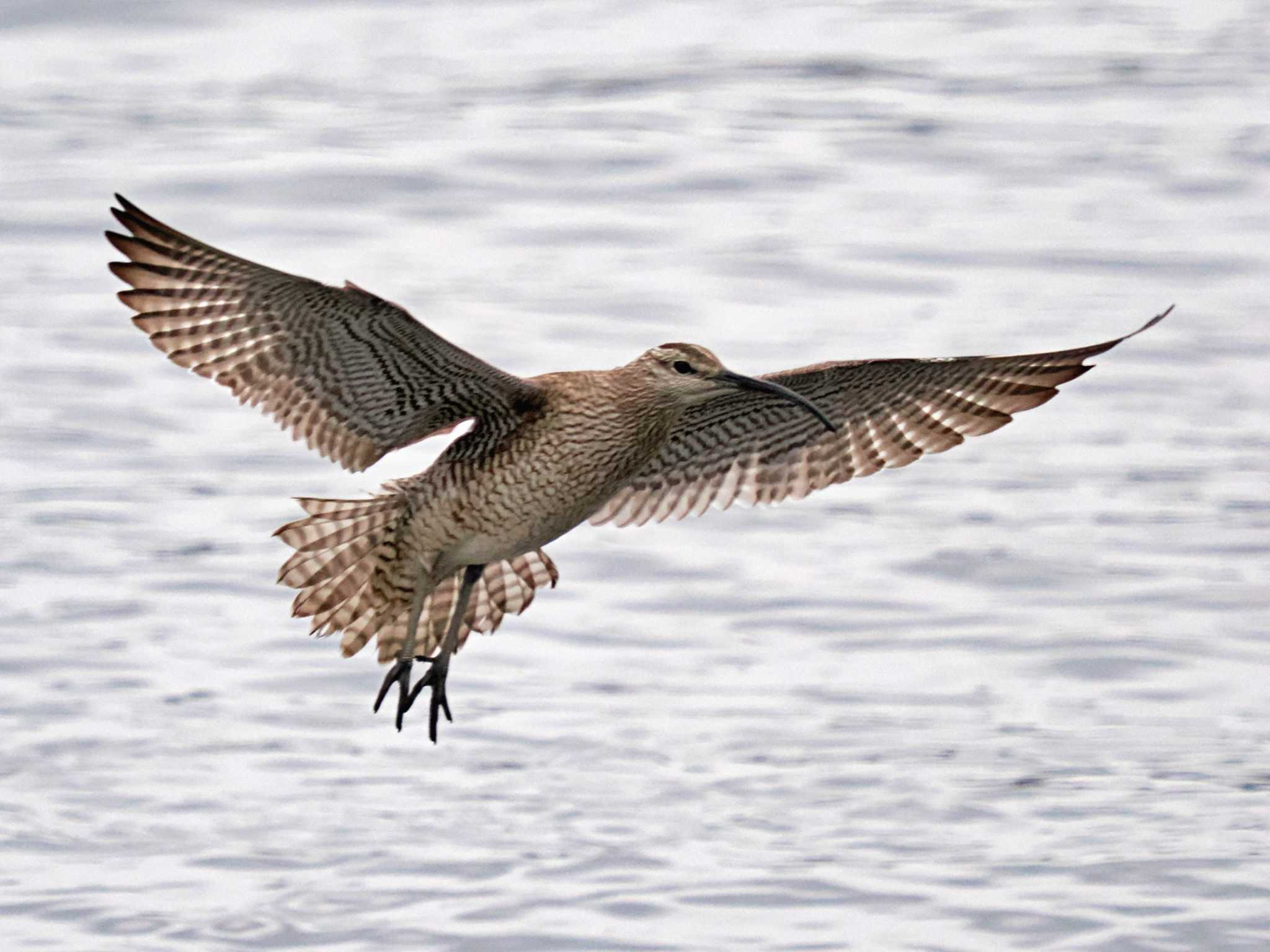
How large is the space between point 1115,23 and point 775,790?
12.0 metres

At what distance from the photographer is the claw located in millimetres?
8578

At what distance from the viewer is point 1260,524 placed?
1458cm

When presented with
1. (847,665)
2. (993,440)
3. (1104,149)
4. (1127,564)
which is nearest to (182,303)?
(847,665)

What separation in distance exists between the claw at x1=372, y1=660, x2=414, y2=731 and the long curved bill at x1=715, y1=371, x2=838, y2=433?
53.2 inches

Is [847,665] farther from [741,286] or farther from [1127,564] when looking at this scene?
[741,286]

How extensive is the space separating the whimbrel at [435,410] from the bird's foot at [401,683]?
0.01 m

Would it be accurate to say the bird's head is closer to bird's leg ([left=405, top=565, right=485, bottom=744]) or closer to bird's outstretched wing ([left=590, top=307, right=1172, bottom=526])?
bird's outstretched wing ([left=590, top=307, right=1172, bottom=526])

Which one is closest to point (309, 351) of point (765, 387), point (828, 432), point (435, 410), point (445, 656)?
point (435, 410)

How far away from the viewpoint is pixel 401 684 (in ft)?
28.6

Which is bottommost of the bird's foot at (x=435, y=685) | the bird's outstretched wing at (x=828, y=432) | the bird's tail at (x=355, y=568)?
the bird's foot at (x=435, y=685)

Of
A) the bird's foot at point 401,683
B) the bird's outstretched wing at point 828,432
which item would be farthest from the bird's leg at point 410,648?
the bird's outstretched wing at point 828,432

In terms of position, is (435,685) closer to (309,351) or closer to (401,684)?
(401,684)

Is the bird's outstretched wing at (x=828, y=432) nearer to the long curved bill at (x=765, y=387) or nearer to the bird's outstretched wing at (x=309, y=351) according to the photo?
the long curved bill at (x=765, y=387)

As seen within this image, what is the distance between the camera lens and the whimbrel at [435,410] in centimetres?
822
